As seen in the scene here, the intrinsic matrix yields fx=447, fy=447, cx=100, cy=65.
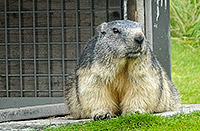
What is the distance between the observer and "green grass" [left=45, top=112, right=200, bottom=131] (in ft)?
15.2

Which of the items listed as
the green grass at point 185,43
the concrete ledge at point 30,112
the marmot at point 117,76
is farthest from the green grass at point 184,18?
Result: the marmot at point 117,76

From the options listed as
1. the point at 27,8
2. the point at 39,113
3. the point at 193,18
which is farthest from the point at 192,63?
the point at 39,113

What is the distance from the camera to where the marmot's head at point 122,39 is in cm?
460

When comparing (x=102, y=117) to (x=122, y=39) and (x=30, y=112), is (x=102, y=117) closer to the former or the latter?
(x=122, y=39)

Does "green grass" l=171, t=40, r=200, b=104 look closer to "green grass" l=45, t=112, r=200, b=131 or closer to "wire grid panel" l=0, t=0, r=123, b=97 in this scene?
"wire grid panel" l=0, t=0, r=123, b=97

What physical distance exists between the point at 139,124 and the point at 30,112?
2142 mm

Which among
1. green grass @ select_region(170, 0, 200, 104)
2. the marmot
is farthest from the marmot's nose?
green grass @ select_region(170, 0, 200, 104)

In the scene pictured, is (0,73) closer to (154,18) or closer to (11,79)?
(11,79)

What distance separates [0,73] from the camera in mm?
7953

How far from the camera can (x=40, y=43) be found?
7551 mm

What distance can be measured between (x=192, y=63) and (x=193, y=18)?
183cm

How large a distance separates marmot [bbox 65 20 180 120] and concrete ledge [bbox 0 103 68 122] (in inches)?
45.9

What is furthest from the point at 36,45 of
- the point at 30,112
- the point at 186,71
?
the point at 186,71

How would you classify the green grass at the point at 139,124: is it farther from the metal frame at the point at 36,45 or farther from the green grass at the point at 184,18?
the green grass at the point at 184,18
